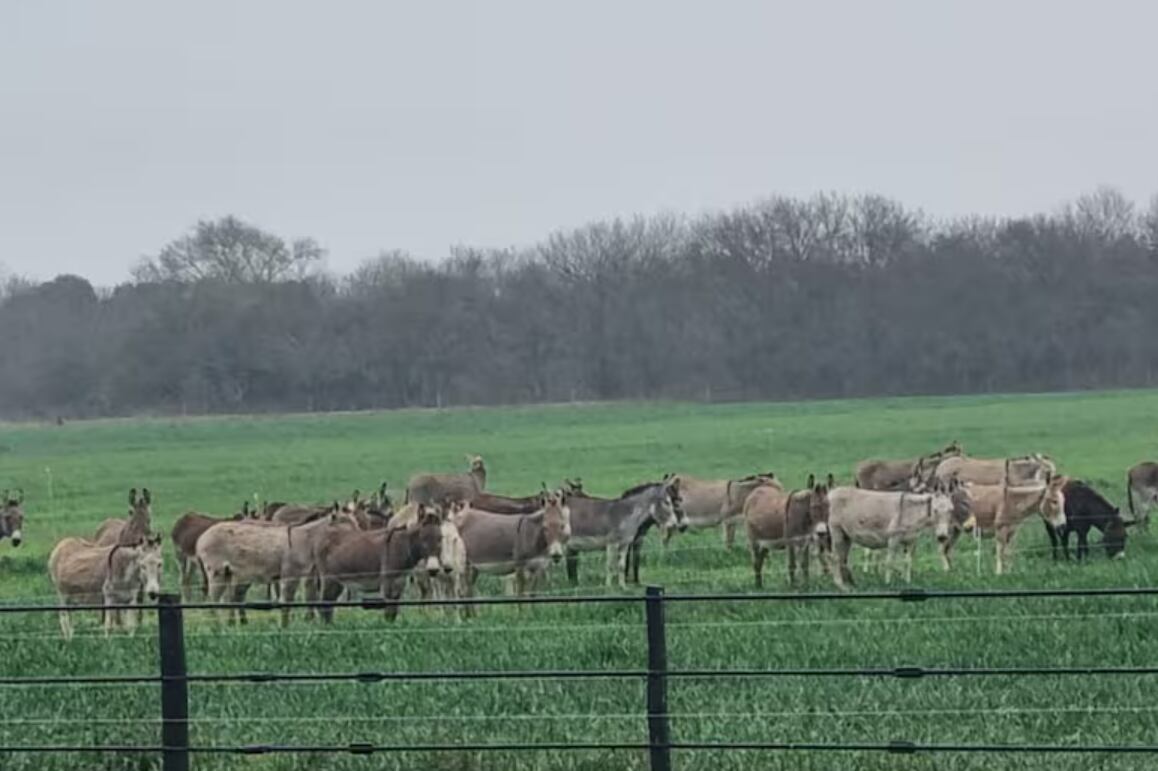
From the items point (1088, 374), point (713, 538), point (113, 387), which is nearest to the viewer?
point (713, 538)

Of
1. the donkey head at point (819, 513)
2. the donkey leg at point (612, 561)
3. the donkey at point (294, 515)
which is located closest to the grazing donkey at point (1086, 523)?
the donkey head at point (819, 513)

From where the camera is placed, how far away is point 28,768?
10328mm

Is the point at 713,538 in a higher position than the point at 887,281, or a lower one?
lower

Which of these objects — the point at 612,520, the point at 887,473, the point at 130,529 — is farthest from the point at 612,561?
the point at 887,473

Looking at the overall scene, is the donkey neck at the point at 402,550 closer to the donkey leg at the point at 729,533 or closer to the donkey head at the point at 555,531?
the donkey head at the point at 555,531

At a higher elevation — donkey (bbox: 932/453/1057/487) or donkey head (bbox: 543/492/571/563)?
donkey (bbox: 932/453/1057/487)

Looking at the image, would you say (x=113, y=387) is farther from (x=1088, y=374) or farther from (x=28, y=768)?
(x=28, y=768)

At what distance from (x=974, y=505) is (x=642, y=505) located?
4446 mm

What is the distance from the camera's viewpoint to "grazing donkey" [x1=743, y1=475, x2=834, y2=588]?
22906 mm

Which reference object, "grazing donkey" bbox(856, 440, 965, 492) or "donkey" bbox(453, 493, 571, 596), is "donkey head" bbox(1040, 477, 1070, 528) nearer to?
"grazing donkey" bbox(856, 440, 965, 492)

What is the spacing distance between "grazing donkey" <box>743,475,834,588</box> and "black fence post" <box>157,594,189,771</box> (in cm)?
1453

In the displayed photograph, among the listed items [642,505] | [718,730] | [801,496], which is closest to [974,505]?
[801,496]

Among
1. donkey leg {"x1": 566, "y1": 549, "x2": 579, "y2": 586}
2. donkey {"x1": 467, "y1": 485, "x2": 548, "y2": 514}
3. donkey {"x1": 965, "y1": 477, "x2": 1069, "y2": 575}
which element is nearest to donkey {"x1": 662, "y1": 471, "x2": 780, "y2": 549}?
donkey {"x1": 467, "y1": 485, "x2": 548, "y2": 514}

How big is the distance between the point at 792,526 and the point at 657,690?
15.0 m
